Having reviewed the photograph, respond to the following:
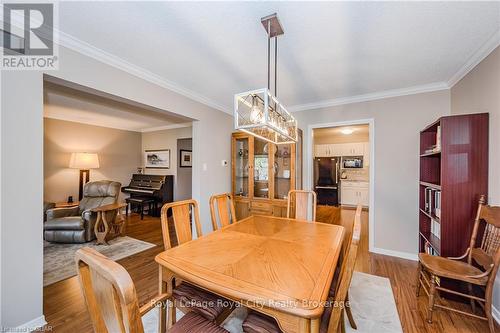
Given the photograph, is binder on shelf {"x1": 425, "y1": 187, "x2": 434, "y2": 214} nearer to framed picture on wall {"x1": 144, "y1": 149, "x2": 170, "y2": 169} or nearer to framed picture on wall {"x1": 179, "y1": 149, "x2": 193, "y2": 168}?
framed picture on wall {"x1": 179, "y1": 149, "x2": 193, "y2": 168}

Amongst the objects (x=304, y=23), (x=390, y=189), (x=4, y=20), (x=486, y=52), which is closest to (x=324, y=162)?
(x=390, y=189)

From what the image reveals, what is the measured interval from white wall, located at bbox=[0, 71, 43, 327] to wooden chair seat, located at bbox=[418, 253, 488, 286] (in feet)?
10.8

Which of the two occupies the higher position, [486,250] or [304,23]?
[304,23]

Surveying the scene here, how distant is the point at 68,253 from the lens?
318cm

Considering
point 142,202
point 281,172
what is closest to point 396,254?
point 281,172

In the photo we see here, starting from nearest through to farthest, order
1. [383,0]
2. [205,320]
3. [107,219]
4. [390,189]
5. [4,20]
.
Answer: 1. [205,320]
2. [383,0]
3. [4,20]
4. [390,189]
5. [107,219]

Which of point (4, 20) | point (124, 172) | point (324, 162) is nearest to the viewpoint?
point (4, 20)

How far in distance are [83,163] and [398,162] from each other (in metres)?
6.10

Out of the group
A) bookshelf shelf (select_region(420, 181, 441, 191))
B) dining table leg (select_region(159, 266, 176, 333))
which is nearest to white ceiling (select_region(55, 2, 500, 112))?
bookshelf shelf (select_region(420, 181, 441, 191))

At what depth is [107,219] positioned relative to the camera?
3.60 metres

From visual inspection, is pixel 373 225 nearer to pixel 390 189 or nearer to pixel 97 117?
pixel 390 189

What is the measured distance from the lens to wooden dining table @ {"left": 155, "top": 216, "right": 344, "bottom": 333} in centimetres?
92

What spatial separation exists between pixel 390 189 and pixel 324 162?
3.46 m

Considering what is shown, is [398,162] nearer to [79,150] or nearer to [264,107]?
[264,107]
